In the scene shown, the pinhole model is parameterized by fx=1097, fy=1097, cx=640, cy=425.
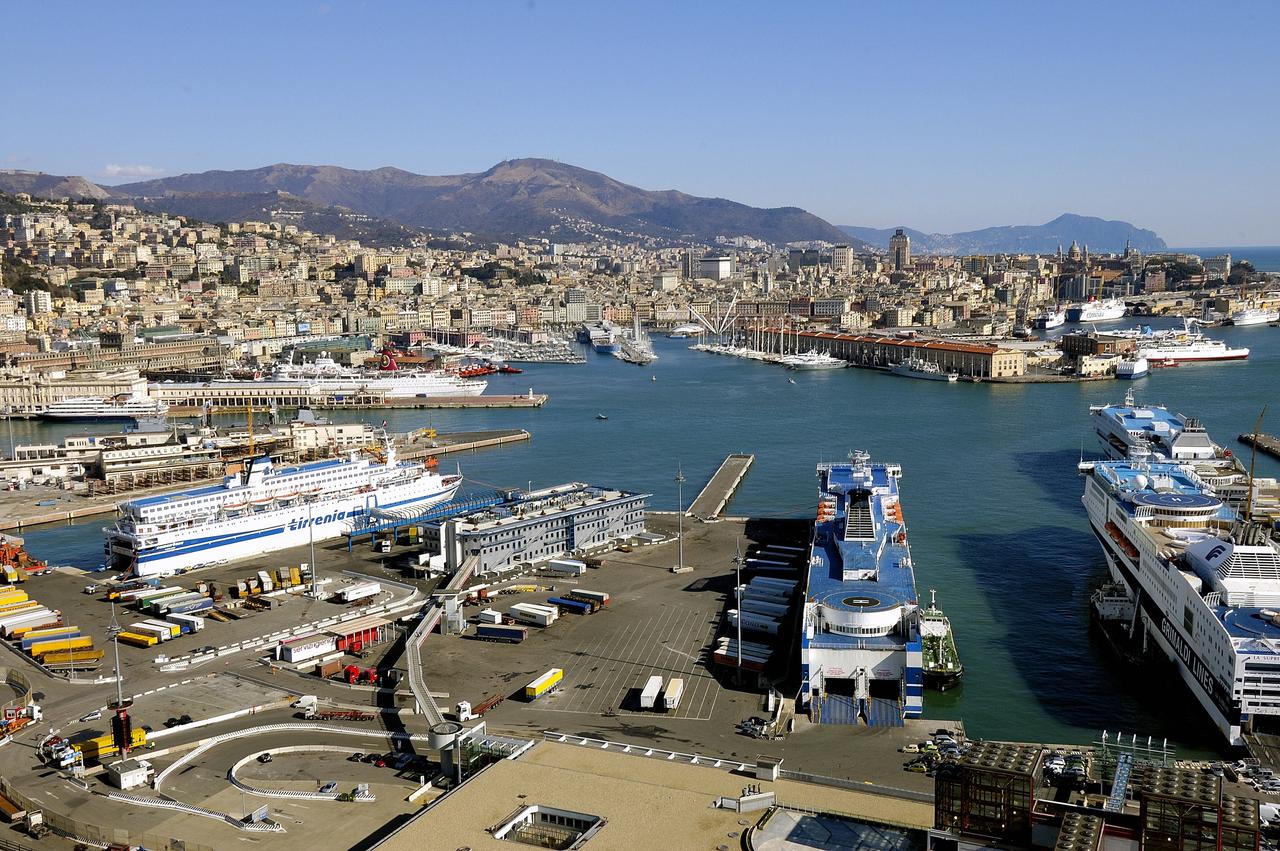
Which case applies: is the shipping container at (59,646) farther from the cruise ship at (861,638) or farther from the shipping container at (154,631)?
the cruise ship at (861,638)

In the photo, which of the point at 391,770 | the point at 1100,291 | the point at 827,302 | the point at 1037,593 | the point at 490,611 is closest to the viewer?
the point at 391,770

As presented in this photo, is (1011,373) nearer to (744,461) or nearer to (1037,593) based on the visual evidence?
(744,461)

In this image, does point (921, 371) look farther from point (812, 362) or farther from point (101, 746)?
point (101, 746)

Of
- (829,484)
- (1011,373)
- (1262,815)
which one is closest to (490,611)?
(829,484)

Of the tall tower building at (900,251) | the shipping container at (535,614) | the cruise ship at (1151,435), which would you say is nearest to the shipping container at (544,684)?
the shipping container at (535,614)

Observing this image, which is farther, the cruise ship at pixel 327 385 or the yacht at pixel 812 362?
the yacht at pixel 812 362

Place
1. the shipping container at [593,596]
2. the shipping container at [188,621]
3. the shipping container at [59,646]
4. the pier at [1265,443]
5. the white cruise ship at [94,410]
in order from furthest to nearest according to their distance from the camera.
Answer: the white cruise ship at [94,410] < the pier at [1265,443] < the shipping container at [593,596] < the shipping container at [188,621] < the shipping container at [59,646]
